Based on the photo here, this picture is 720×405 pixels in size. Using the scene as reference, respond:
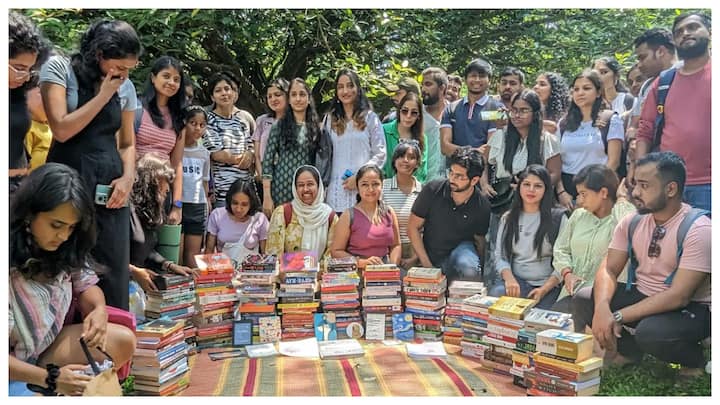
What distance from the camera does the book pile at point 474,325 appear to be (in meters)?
3.49

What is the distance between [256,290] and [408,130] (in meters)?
1.44

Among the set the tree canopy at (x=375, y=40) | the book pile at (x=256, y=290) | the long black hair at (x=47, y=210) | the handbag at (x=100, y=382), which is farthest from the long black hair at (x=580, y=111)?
the handbag at (x=100, y=382)

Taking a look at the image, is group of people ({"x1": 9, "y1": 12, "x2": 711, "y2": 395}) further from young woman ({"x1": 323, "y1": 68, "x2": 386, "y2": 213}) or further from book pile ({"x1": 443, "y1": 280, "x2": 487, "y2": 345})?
book pile ({"x1": 443, "y1": 280, "x2": 487, "y2": 345})

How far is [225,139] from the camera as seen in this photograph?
13.5 feet

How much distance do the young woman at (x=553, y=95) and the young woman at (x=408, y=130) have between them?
76 centimetres

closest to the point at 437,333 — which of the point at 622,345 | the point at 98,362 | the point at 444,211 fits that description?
the point at 444,211

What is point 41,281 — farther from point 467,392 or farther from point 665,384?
point 665,384

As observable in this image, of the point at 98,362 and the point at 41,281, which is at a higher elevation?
the point at 41,281

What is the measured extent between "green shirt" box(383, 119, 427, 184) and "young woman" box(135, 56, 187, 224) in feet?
4.39

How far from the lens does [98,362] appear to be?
264 centimetres

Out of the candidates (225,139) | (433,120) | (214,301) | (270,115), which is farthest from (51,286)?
(433,120)

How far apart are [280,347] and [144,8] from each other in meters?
1.99

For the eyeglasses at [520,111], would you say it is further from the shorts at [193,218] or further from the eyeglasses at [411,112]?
the shorts at [193,218]

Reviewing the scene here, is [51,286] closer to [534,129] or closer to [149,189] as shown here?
[149,189]
